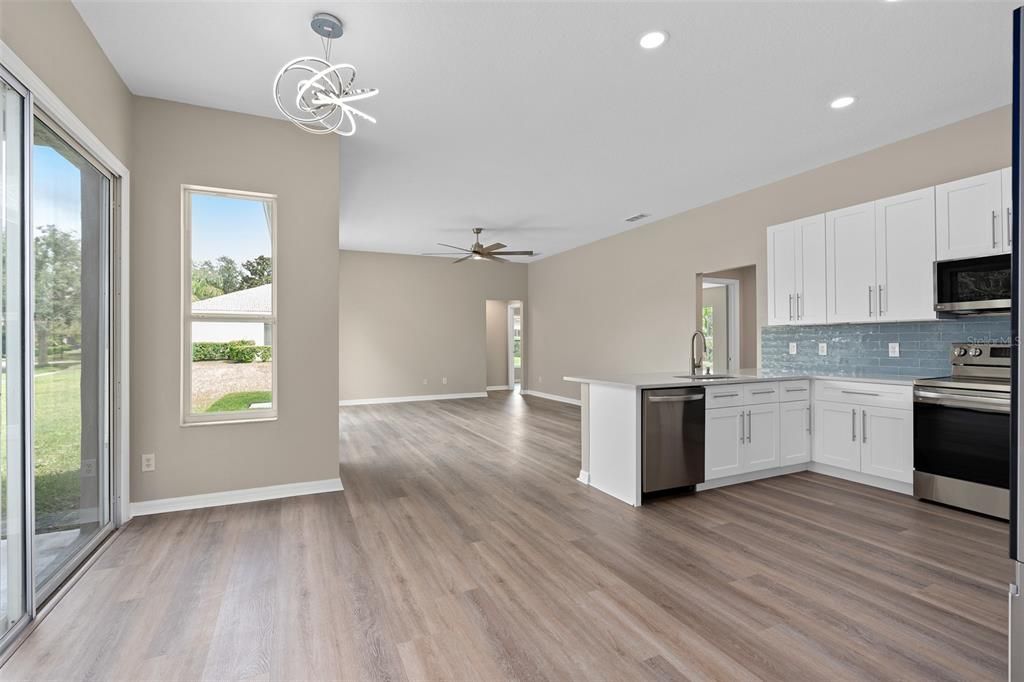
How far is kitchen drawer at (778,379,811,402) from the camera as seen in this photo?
13.4 feet

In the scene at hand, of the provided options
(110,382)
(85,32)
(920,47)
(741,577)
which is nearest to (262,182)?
(85,32)

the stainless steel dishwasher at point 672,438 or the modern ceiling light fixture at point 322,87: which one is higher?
the modern ceiling light fixture at point 322,87

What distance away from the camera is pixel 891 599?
2.16m

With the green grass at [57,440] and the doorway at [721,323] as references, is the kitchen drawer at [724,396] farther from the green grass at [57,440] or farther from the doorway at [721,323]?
the green grass at [57,440]

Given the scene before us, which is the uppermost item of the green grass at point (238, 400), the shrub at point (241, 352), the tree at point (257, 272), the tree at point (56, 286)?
the tree at point (257, 272)

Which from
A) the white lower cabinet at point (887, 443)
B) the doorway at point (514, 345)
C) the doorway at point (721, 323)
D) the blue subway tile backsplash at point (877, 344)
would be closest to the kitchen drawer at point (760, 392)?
the white lower cabinet at point (887, 443)

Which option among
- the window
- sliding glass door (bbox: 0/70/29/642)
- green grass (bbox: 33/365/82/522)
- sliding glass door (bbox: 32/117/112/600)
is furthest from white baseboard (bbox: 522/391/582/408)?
sliding glass door (bbox: 0/70/29/642)

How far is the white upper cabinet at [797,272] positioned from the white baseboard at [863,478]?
51.0 inches

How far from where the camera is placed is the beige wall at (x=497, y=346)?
458 inches

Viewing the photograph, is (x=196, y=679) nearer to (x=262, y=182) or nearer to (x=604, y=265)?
(x=262, y=182)

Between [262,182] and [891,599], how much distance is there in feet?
14.9

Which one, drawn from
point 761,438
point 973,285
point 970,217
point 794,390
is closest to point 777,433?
point 761,438

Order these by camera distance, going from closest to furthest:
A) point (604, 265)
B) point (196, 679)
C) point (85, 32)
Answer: point (196, 679) → point (85, 32) → point (604, 265)

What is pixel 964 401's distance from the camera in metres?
3.20
